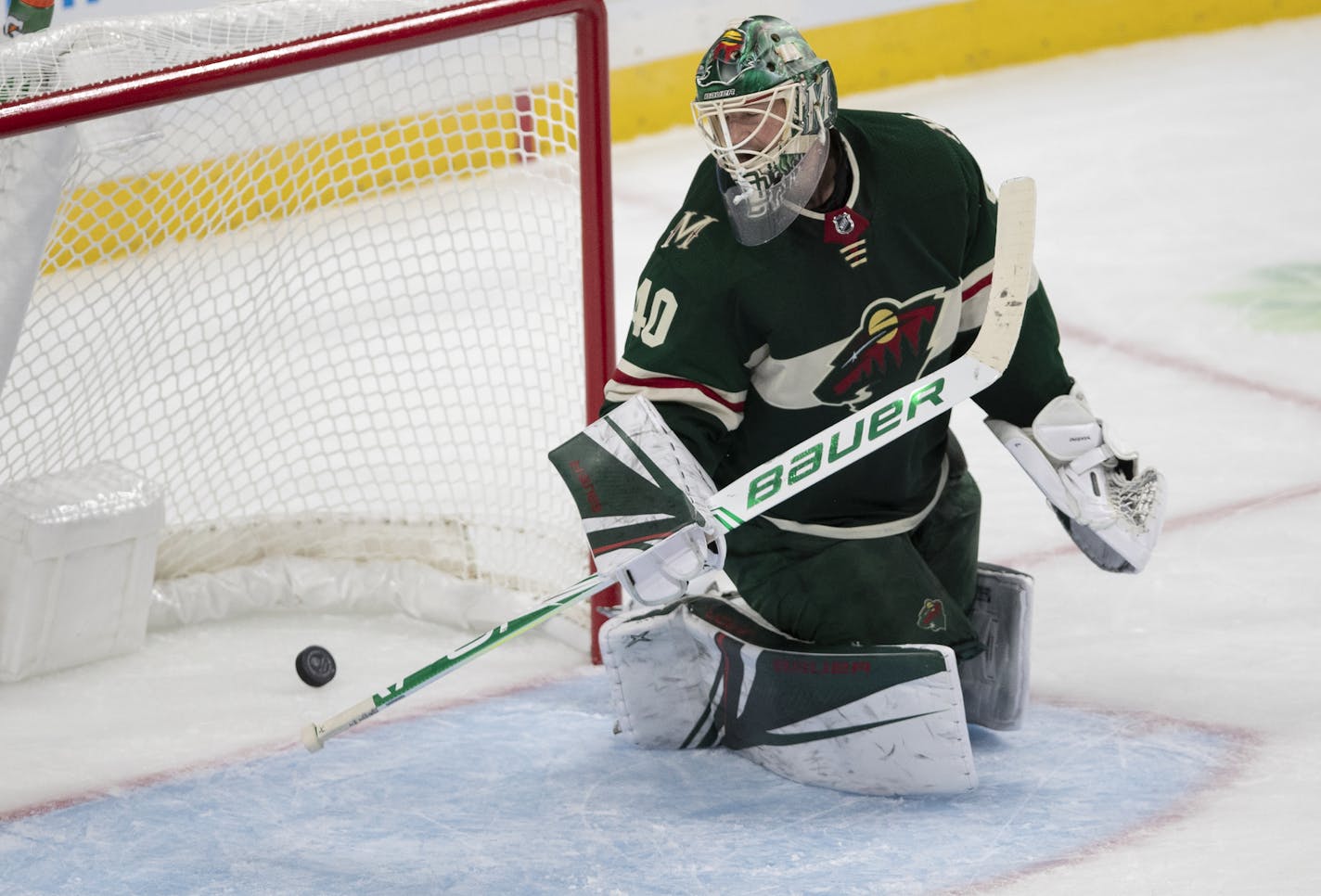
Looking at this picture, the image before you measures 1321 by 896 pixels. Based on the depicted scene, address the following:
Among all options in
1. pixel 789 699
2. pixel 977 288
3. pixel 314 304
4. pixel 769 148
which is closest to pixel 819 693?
pixel 789 699

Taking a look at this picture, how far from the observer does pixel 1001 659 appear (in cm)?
233

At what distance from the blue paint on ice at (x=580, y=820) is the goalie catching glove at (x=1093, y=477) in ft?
0.80

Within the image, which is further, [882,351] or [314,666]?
[314,666]

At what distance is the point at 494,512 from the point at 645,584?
978 mm

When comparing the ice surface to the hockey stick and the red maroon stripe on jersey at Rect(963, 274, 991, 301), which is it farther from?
the red maroon stripe on jersey at Rect(963, 274, 991, 301)

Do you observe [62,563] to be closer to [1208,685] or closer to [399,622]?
[399,622]

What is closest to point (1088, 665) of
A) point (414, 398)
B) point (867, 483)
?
point (867, 483)

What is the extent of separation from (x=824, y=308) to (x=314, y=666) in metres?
0.96

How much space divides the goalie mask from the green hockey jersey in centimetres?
4

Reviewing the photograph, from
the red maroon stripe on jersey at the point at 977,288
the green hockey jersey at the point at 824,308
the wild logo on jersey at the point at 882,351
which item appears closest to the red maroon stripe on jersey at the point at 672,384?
the green hockey jersey at the point at 824,308

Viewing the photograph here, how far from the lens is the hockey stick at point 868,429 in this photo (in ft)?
6.66

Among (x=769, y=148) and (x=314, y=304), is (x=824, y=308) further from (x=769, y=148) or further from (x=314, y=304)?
(x=314, y=304)

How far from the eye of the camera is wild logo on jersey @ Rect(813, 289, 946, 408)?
213 cm

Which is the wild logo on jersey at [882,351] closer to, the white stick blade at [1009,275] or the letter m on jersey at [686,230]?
the white stick blade at [1009,275]
